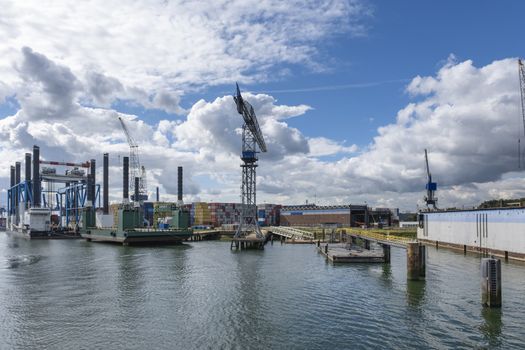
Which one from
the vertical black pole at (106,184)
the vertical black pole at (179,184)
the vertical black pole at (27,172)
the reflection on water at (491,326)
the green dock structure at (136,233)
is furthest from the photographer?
the vertical black pole at (27,172)

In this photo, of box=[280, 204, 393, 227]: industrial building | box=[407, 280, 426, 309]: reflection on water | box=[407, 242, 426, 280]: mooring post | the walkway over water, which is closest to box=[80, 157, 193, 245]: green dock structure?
the walkway over water

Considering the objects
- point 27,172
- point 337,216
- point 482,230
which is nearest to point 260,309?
point 482,230

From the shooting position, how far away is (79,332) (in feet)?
89.6

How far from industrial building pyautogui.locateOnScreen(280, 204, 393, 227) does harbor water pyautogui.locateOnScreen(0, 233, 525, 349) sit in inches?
4242

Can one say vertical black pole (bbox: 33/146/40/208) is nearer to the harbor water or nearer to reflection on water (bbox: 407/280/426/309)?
the harbor water

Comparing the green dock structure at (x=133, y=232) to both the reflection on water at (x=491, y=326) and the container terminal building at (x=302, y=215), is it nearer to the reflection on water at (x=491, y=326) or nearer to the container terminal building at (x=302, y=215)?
the container terminal building at (x=302, y=215)

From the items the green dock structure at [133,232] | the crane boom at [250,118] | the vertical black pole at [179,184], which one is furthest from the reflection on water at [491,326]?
the vertical black pole at [179,184]

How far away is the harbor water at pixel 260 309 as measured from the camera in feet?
83.5

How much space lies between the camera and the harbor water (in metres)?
25.4

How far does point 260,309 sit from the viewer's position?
1286 inches

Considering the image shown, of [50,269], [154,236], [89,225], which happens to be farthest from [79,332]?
[89,225]

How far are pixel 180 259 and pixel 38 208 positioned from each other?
107757 mm

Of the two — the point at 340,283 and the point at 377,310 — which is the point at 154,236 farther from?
the point at 377,310

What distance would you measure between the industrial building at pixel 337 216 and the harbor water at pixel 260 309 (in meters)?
108
